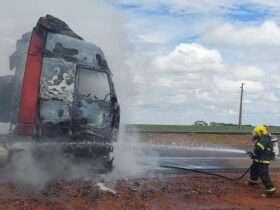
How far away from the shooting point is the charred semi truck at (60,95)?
975 centimetres

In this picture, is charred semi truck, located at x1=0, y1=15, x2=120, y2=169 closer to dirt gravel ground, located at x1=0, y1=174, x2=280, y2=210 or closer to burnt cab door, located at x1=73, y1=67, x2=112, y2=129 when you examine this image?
burnt cab door, located at x1=73, y1=67, x2=112, y2=129

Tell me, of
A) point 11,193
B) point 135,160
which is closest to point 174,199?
point 11,193

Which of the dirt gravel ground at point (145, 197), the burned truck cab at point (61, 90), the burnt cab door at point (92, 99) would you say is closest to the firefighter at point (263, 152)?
the dirt gravel ground at point (145, 197)

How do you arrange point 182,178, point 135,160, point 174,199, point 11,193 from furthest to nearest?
point 135,160 < point 182,178 < point 174,199 < point 11,193

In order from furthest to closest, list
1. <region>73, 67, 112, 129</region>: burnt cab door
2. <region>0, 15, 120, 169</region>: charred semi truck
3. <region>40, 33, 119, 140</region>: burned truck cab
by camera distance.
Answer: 1. <region>73, 67, 112, 129</region>: burnt cab door
2. <region>40, 33, 119, 140</region>: burned truck cab
3. <region>0, 15, 120, 169</region>: charred semi truck

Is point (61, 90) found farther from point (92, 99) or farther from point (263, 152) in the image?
point (263, 152)

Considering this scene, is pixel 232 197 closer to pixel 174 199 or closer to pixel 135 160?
pixel 174 199

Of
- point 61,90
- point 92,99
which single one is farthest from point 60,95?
point 92,99

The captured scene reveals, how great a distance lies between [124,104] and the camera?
1334 centimetres

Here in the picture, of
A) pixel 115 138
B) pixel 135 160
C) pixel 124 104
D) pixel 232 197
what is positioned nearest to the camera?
pixel 232 197

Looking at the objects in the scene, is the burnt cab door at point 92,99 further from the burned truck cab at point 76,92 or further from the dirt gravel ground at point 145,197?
the dirt gravel ground at point 145,197

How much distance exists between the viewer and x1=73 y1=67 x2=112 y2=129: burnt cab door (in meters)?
10.4

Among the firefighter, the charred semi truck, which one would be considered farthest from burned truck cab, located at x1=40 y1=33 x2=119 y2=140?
the firefighter

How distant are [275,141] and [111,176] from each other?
3.86m
